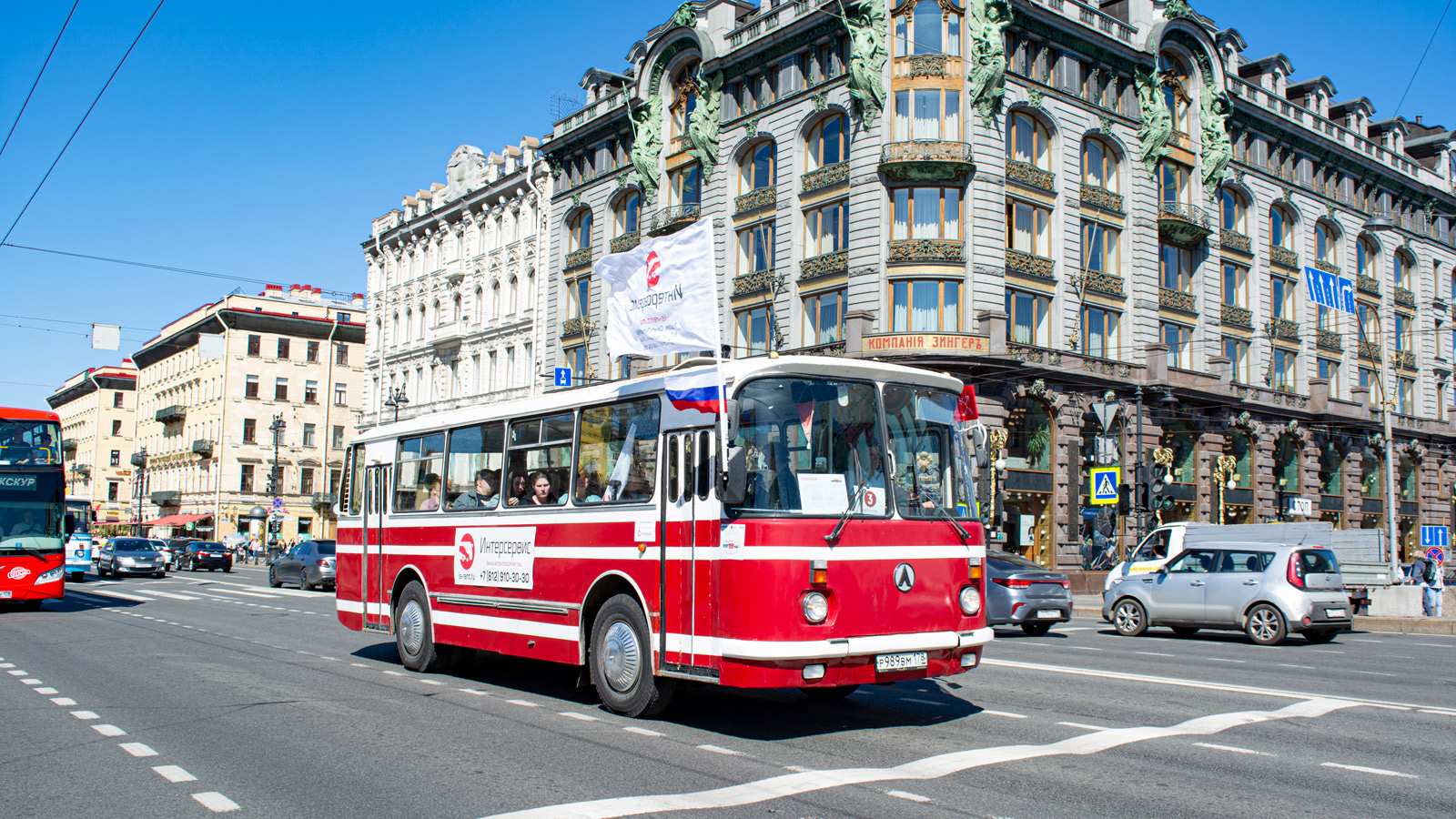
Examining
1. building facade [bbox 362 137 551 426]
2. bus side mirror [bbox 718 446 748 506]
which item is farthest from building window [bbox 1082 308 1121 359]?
bus side mirror [bbox 718 446 748 506]

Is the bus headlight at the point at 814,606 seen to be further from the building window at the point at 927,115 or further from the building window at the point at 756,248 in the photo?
the building window at the point at 756,248

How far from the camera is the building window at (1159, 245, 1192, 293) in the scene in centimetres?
4478

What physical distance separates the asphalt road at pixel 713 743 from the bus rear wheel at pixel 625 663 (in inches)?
8.2

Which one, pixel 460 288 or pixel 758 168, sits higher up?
pixel 758 168

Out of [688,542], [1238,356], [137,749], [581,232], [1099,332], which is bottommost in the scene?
[137,749]

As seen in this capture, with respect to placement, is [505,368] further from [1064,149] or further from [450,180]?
[1064,149]

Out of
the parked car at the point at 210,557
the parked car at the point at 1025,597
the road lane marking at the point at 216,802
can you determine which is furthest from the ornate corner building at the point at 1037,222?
the road lane marking at the point at 216,802

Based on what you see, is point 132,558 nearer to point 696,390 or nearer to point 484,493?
point 484,493

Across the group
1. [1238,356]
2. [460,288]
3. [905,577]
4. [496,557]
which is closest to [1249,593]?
[905,577]

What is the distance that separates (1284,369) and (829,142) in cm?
2406

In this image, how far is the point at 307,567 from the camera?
114ft

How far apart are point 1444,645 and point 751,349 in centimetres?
2662

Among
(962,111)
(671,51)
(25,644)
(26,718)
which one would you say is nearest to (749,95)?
(671,51)

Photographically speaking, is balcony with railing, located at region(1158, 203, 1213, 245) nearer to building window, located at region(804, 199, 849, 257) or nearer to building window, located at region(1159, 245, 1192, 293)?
building window, located at region(1159, 245, 1192, 293)
